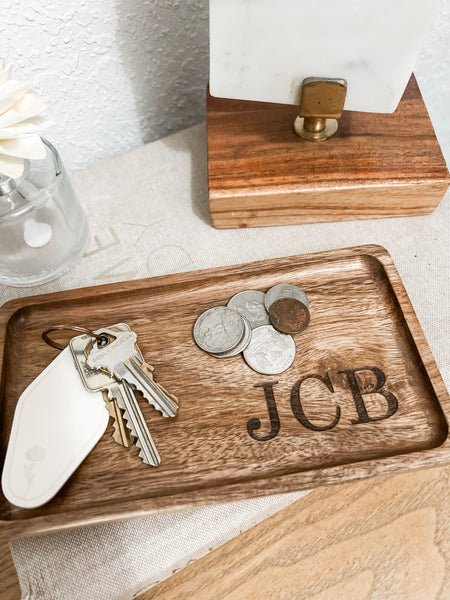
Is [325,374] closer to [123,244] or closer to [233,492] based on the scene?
[233,492]

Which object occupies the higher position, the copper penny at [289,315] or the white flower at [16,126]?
the white flower at [16,126]

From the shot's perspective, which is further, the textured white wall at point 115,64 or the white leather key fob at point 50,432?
the textured white wall at point 115,64

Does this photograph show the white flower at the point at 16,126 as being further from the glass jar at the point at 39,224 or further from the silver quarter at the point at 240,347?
the silver quarter at the point at 240,347

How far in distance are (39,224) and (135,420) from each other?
0.77ft

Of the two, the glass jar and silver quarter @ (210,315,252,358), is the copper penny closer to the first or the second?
silver quarter @ (210,315,252,358)

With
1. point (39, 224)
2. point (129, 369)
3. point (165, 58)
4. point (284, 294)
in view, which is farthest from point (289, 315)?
point (165, 58)

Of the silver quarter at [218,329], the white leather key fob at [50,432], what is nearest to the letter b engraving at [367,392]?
the silver quarter at [218,329]

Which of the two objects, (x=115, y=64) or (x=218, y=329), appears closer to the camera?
(x=218, y=329)

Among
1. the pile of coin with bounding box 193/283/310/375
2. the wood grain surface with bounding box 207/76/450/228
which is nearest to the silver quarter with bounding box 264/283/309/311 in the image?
the pile of coin with bounding box 193/283/310/375

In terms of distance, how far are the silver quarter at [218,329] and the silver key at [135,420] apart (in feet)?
0.27

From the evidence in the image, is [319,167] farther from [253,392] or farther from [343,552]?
[343,552]

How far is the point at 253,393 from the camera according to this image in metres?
0.45

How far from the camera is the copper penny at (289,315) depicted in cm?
47

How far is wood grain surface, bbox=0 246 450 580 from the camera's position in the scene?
0.41 metres
